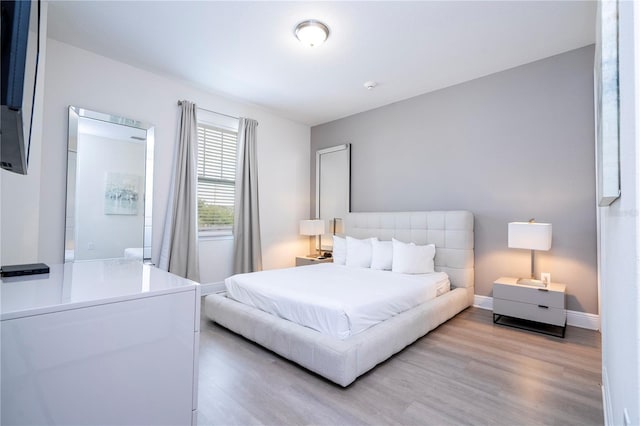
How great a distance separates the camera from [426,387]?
6.53 feet

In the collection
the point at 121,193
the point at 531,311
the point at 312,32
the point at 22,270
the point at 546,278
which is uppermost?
the point at 312,32


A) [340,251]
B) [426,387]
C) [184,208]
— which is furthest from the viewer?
[340,251]

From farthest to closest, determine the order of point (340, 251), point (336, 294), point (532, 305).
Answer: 1. point (340, 251)
2. point (532, 305)
3. point (336, 294)

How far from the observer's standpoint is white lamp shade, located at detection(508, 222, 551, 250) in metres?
2.90

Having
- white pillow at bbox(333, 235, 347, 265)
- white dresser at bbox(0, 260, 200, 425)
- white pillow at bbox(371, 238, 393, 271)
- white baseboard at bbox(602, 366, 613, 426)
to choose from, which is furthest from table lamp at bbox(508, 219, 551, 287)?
white dresser at bbox(0, 260, 200, 425)

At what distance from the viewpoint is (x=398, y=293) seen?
8.84 feet

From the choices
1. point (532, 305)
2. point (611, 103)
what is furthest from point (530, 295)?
point (611, 103)

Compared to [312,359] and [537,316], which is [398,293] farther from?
[537,316]

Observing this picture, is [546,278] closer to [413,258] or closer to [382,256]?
[413,258]

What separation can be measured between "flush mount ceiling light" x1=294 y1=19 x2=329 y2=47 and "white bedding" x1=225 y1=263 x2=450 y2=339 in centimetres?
230

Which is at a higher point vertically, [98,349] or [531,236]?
[531,236]

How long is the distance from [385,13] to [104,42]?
2.78 meters

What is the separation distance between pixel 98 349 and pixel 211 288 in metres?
3.49

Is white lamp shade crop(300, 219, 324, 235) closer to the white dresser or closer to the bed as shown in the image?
the bed
